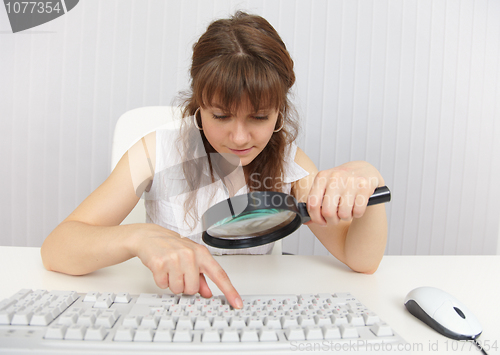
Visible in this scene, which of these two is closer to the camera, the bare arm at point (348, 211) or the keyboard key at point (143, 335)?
the keyboard key at point (143, 335)

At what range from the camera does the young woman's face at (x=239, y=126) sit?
89 cm

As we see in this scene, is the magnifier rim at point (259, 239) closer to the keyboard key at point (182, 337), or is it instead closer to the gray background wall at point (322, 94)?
the keyboard key at point (182, 337)

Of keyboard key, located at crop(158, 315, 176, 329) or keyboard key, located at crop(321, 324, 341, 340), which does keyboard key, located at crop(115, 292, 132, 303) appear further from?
keyboard key, located at crop(321, 324, 341, 340)

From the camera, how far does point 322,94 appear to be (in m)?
2.20

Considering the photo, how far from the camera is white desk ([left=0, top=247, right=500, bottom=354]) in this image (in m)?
0.68

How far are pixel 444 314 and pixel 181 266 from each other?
0.47 metres

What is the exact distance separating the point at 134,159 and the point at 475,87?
2282 millimetres

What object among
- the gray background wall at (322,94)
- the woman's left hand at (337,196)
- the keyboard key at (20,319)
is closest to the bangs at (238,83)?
the woman's left hand at (337,196)

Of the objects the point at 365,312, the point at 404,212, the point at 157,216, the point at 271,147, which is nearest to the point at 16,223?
the point at 157,216

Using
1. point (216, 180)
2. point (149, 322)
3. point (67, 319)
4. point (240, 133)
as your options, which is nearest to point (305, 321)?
point (149, 322)

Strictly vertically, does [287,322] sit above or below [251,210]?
below

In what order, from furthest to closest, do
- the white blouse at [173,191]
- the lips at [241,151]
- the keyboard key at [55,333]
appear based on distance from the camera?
the white blouse at [173,191], the lips at [241,151], the keyboard key at [55,333]

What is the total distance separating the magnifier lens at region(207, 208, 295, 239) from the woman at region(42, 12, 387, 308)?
2.0 inches

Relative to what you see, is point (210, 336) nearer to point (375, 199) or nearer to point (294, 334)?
point (294, 334)
